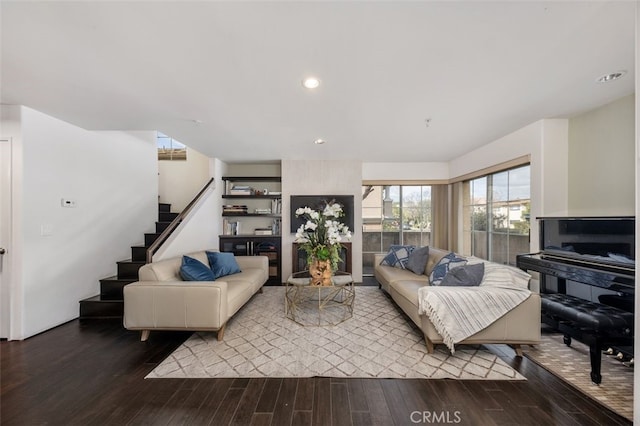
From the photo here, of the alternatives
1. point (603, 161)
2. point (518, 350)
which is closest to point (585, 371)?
point (518, 350)

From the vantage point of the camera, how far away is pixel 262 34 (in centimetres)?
155

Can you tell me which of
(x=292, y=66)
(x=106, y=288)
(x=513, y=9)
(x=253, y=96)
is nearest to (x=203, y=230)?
(x=106, y=288)

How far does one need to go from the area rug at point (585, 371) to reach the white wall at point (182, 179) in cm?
566

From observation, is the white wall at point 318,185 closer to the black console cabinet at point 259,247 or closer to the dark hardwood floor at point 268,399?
the black console cabinet at point 259,247

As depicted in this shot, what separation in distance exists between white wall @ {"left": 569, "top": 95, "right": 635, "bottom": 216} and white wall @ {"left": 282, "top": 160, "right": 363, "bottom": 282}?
3015mm

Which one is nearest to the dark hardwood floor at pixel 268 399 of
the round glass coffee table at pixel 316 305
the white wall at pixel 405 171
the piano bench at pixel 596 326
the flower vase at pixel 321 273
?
the piano bench at pixel 596 326

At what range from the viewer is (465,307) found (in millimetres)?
2201

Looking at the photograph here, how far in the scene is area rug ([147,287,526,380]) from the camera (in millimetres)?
2057

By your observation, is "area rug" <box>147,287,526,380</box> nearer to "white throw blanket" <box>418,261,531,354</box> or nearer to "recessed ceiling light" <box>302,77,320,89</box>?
"white throw blanket" <box>418,261,531,354</box>

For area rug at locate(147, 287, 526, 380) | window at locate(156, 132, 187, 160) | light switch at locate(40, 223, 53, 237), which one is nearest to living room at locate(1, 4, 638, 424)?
light switch at locate(40, 223, 53, 237)

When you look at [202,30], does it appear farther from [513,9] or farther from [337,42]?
[513,9]

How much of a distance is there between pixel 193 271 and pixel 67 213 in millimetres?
1769

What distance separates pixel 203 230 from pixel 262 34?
357 cm

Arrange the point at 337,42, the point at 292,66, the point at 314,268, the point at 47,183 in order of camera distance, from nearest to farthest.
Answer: the point at 337,42, the point at 292,66, the point at 47,183, the point at 314,268
